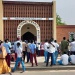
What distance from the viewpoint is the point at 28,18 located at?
35.5 metres

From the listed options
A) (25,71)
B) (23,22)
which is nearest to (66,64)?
(25,71)

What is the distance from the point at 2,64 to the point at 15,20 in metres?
20.6

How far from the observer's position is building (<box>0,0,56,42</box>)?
35438 mm

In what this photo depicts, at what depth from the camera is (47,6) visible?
36094 mm

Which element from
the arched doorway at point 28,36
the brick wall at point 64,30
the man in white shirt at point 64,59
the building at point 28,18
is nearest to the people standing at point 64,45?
the man in white shirt at point 64,59

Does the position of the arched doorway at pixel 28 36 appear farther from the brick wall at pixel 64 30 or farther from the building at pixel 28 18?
the brick wall at pixel 64 30

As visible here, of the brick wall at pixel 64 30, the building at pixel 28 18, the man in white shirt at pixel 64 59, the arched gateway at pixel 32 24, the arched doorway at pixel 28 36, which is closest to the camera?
the man in white shirt at pixel 64 59

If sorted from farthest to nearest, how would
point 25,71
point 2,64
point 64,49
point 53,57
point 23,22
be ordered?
1. point 23,22
2. point 64,49
3. point 53,57
4. point 25,71
5. point 2,64

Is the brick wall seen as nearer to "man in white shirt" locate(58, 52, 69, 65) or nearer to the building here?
the building

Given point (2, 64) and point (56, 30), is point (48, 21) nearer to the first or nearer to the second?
point (56, 30)

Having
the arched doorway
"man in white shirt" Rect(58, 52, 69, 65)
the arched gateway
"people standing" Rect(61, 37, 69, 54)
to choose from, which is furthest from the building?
"man in white shirt" Rect(58, 52, 69, 65)

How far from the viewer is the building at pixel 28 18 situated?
1395 inches

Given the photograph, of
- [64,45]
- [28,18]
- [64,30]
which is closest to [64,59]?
[64,45]

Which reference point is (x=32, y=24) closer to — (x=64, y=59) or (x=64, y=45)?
(x=64, y=45)
